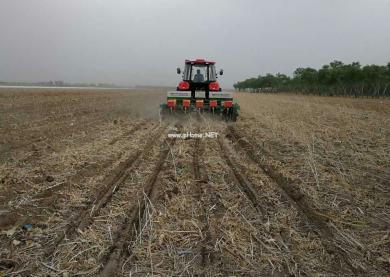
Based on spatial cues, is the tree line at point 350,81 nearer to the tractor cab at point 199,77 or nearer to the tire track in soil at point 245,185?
the tractor cab at point 199,77

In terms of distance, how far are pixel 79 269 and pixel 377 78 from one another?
168 feet

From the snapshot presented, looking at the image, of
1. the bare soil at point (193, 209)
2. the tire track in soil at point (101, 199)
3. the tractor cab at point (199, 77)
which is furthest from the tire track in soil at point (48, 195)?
the tractor cab at point (199, 77)

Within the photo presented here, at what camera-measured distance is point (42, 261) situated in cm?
310

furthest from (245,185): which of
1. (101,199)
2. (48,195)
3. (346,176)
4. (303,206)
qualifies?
(48,195)

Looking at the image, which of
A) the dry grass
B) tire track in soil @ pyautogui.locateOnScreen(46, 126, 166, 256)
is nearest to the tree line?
the dry grass

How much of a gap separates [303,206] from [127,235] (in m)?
2.41

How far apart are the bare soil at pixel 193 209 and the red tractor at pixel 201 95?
4987 mm

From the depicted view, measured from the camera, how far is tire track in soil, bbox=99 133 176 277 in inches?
120

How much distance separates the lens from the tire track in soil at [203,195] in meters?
3.23

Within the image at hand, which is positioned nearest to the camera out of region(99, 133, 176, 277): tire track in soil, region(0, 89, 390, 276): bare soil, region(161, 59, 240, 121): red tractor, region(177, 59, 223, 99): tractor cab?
region(99, 133, 176, 277): tire track in soil

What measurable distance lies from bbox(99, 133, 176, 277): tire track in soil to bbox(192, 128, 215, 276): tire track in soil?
2.29ft

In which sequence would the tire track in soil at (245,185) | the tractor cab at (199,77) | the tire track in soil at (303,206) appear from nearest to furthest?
1. the tire track in soil at (303,206)
2. the tire track in soil at (245,185)
3. the tractor cab at (199,77)

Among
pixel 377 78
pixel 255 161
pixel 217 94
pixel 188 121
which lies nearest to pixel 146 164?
pixel 255 161

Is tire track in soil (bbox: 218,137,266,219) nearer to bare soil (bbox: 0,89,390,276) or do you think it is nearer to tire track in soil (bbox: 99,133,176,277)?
bare soil (bbox: 0,89,390,276)
